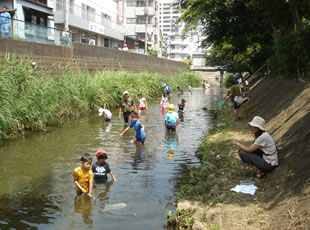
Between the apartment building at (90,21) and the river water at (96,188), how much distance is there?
86.0 ft

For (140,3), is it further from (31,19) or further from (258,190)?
(258,190)

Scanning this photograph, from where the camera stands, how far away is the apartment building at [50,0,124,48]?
3697 cm

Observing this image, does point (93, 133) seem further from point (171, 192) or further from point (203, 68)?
point (203, 68)

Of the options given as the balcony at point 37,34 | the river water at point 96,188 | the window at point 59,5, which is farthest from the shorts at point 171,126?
the window at point 59,5

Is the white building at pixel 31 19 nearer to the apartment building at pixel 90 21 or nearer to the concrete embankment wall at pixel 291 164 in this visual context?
the apartment building at pixel 90 21

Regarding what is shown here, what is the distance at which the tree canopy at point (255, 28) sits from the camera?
12164mm

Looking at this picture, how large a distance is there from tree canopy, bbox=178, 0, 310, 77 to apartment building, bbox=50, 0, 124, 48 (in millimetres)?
15698

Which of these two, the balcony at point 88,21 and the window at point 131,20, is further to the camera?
the window at point 131,20

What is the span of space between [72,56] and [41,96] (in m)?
9.52

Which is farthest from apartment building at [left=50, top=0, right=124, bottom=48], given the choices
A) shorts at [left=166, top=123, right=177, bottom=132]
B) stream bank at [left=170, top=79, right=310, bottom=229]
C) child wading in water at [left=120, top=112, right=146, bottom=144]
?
stream bank at [left=170, top=79, right=310, bottom=229]

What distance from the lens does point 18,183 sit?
7.67 metres

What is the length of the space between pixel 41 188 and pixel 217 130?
22.8 ft

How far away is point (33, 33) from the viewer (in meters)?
18.8

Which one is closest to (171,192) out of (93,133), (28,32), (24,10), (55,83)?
(93,133)
